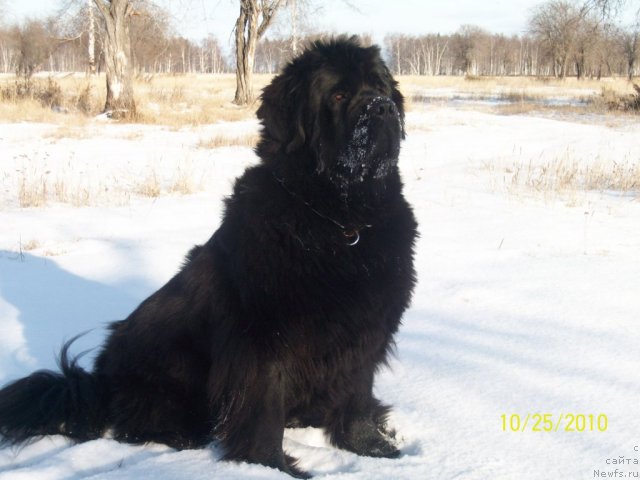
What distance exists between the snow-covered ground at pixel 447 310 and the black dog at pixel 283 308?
15 centimetres

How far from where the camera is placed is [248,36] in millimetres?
23547

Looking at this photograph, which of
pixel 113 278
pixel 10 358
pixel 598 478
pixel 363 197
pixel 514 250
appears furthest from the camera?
pixel 514 250

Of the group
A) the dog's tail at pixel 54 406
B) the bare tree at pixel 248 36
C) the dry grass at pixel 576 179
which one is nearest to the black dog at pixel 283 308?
the dog's tail at pixel 54 406

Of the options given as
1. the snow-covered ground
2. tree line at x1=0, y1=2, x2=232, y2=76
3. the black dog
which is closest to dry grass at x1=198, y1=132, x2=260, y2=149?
the snow-covered ground

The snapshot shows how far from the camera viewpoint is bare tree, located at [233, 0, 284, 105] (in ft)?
75.6

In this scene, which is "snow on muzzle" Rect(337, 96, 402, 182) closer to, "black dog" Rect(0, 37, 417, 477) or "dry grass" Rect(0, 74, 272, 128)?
"black dog" Rect(0, 37, 417, 477)

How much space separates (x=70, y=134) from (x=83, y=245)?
26.1ft

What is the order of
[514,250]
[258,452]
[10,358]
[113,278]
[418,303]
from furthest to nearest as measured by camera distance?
[514,250]
[113,278]
[418,303]
[10,358]
[258,452]

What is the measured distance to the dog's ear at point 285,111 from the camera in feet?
8.50

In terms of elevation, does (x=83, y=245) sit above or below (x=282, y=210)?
below

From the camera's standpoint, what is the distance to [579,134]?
1410cm

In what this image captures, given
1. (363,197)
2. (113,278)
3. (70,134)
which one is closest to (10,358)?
(113,278)

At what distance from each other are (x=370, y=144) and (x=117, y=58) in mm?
15780

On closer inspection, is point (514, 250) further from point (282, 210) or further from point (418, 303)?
point (282, 210)
